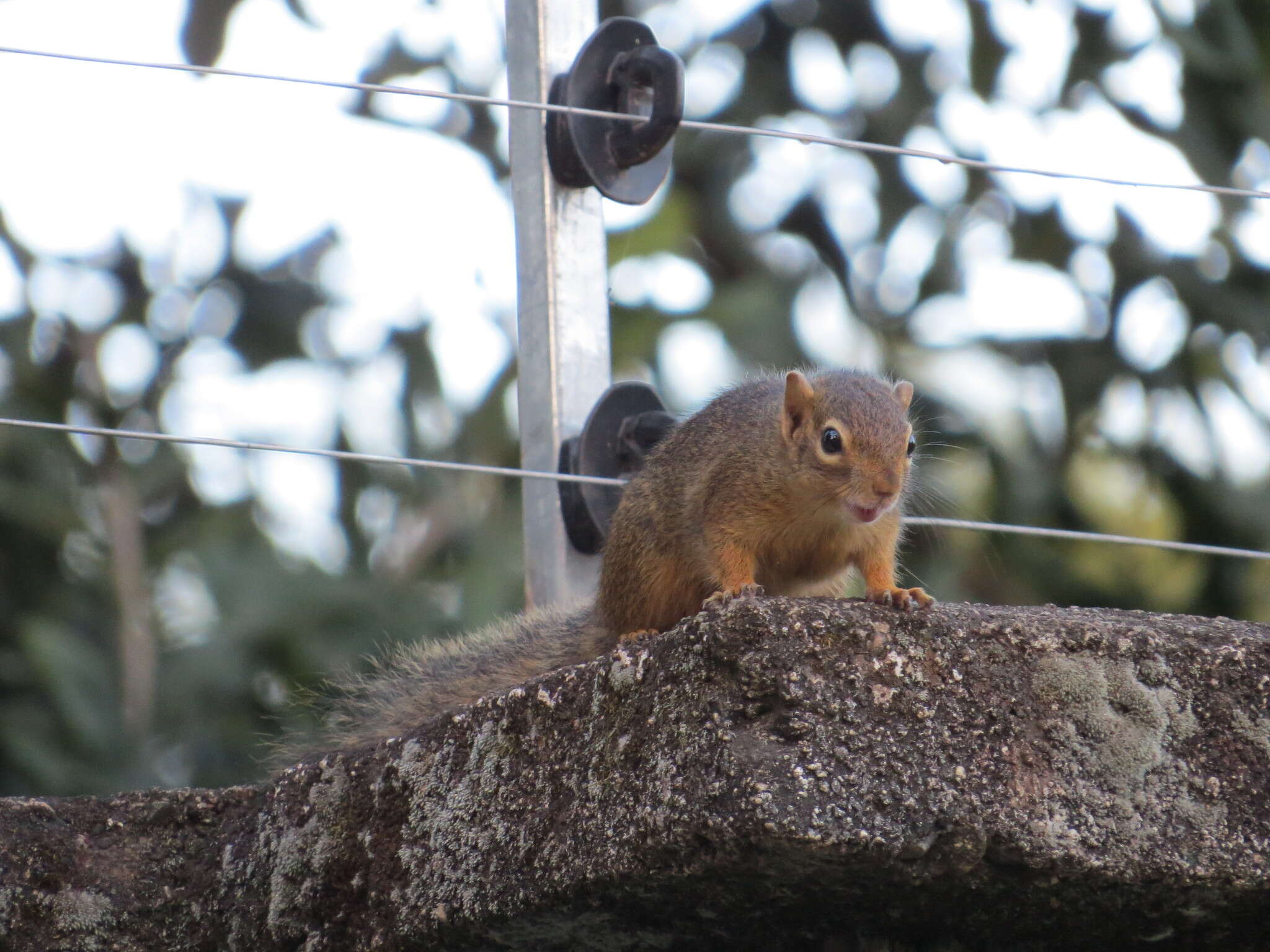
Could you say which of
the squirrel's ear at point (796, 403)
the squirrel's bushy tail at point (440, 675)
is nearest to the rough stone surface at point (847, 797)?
the squirrel's bushy tail at point (440, 675)

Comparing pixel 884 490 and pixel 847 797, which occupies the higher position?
pixel 884 490

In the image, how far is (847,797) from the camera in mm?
1528

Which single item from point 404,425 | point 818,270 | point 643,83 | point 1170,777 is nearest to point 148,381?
point 404,425

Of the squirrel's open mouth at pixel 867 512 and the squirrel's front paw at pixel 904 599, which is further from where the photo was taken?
the squirrel's open mouth at pixel 867 512

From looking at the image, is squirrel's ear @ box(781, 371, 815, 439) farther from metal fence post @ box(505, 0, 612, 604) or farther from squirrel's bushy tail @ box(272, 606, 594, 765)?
metal fence post @ box(505, 0, 612, 604)

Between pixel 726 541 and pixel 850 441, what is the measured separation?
24 centimetres

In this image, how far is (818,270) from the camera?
6.30 metres

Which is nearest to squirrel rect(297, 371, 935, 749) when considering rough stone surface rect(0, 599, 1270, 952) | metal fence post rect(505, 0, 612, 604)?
metal fence post rect(505, 0, 612, 604)

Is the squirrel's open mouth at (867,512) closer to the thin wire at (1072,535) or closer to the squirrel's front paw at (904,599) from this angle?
the thin wire at (1072,535)

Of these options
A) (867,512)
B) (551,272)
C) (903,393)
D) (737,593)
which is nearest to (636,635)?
(737,593)

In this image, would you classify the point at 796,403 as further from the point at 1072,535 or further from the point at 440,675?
the point at 440,675

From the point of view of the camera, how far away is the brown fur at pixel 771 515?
2.52 m

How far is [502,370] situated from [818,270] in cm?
126

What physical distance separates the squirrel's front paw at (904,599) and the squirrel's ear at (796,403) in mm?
627
